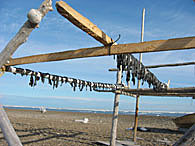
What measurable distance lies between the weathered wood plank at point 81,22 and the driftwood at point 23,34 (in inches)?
12.1

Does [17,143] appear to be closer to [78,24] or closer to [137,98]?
[78,24]

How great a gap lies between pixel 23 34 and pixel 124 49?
172 centimetres

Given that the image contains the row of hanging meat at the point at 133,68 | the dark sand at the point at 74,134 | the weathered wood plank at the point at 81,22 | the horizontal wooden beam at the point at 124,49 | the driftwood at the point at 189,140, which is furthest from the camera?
the dark sand at the point at 74,134

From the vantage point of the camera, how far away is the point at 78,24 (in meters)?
2.91

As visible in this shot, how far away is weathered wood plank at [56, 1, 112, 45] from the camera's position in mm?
2627

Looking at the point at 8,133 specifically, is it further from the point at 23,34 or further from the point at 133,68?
the point at 133,68

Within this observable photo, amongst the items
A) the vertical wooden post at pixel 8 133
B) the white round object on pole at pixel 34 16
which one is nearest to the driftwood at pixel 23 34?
the white round object on pole at pixel 34 16

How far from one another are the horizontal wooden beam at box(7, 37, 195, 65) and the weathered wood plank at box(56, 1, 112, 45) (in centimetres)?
20

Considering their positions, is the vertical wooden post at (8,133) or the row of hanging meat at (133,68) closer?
the vertical wooden post at (8,133)

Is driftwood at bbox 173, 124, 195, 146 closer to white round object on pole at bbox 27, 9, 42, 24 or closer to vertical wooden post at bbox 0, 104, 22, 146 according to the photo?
vertical wooden post at bbox 0, 104, 22, 146

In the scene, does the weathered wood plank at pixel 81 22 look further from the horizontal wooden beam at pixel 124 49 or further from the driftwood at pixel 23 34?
the driftwood at pixel 23 34

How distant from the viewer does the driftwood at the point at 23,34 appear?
2.31m

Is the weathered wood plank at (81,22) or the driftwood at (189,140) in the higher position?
the weathered wood plank at (81,22)

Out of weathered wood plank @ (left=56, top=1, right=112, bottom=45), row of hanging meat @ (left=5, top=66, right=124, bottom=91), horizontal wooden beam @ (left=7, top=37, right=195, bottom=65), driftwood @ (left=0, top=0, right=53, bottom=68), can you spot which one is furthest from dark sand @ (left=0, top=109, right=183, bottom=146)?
weathered wood plank @ (left=56, top=1, right=112, bottom=45)
